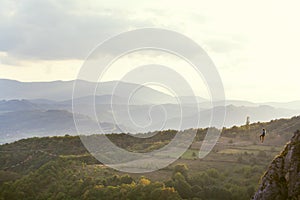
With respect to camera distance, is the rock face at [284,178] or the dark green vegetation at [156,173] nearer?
the rock face at [284,178]

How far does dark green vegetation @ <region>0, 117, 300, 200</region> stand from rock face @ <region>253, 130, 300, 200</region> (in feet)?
64.8

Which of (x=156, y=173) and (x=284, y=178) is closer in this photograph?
(x=284, y=178)

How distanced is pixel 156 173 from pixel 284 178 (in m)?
31.8

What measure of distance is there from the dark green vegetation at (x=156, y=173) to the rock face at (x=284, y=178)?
64.8 feet

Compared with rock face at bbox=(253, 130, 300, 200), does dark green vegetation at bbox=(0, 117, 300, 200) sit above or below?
below

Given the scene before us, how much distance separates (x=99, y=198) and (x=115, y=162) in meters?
15.8

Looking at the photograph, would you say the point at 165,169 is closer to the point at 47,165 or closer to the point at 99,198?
the point at 99,198

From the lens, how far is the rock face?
15.7 metres

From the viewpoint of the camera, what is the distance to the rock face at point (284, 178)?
1574 centimetres

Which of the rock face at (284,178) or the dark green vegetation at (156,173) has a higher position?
the rock face at (284,178)

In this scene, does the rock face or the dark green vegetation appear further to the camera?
the dark green vegetation

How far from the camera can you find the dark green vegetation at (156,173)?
3922cm

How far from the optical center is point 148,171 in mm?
47281

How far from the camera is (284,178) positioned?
1633 cm
